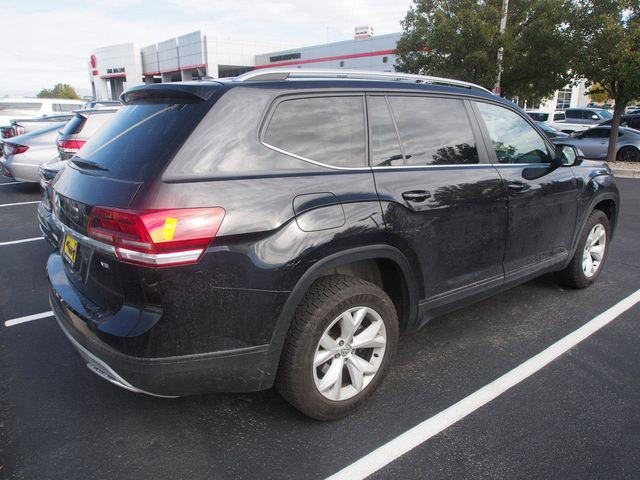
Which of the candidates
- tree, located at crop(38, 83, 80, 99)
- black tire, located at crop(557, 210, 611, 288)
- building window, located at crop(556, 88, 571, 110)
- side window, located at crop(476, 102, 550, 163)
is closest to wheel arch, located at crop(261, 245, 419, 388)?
side window, located at crop(476, 102, 550, 163)

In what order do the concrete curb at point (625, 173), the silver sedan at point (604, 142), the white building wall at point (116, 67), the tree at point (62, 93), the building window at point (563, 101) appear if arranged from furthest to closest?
1. the tree at point (62, 93)
2. the white building wall at point (116, 67)
3. the building window at point (563, 101)
4. the silver sedan at point (604, 142)
5. the concrete curb at point (625, 173)

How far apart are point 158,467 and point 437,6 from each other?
18.8 meters

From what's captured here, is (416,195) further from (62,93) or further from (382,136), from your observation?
(62,93)

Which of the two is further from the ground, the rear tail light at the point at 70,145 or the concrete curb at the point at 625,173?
the rear tail light at the point at 70,145

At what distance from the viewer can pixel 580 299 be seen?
4.34 metres

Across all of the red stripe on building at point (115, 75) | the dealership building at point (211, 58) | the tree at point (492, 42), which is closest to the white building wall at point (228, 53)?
the dealership building at point (211, 58)

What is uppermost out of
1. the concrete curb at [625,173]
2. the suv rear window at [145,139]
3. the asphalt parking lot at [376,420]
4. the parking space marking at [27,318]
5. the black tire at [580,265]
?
the suv rear window at [145,139]

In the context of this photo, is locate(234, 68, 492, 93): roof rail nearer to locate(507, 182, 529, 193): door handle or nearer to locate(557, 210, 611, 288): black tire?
locate(507, 182, 529, 193): door handle

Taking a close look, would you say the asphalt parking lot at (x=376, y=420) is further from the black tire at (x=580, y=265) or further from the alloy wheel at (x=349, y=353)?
the black tire at (x=580, y=265)

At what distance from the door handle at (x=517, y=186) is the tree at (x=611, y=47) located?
1146cm

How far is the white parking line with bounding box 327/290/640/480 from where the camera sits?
2.29 meters

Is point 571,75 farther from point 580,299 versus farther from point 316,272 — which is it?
point 316,272

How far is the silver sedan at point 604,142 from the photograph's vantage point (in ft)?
47.6

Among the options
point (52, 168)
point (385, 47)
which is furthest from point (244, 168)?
point (385, 47)
